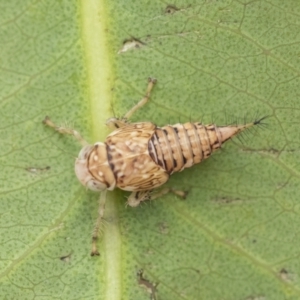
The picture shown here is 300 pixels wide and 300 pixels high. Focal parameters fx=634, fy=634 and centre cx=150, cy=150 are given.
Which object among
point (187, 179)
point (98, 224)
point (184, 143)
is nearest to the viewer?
point (184, 143)

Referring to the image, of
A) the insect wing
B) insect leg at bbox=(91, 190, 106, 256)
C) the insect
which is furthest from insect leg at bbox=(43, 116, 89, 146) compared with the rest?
insect leg at bbox=(91, 190, 106, 256)

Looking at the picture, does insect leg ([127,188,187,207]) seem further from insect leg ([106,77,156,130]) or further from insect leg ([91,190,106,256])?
insect leg ([106,77,156,130])

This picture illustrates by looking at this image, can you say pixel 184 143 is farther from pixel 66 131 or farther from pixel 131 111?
pixel 66 131

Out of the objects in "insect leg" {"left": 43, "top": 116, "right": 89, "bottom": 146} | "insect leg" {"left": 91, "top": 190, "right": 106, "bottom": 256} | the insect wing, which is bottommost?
"insect leg" {"left": 91, "top": 190, "right": 106, "bottom": 256}

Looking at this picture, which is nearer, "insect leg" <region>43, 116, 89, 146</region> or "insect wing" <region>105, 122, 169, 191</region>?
"insect wing" <region>105, 122, 169, 191</region>

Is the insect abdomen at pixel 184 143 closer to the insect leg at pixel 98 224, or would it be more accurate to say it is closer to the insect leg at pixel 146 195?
the insect leg at pixel 146 195

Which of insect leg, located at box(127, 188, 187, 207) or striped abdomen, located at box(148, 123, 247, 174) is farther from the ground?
striped abdomen, located at box(148, 123, 247, 174)

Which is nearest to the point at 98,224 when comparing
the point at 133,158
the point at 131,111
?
the point at 133,158
